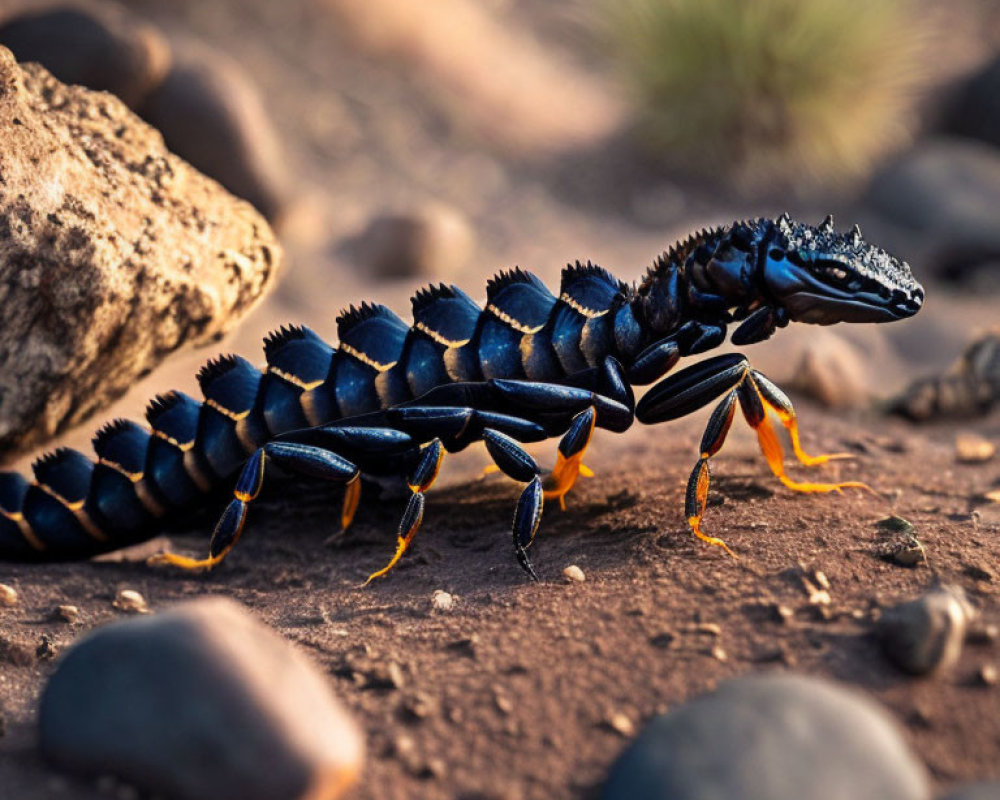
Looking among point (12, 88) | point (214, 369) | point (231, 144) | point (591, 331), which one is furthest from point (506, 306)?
point (231, 144)

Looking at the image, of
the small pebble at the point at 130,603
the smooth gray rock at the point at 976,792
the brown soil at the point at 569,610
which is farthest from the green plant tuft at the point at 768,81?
the smooth gray rock at the point at 976,792

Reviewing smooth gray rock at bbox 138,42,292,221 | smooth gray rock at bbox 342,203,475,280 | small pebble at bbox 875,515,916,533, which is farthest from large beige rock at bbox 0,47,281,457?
smooth gray rock at bbox 342,203,475,280

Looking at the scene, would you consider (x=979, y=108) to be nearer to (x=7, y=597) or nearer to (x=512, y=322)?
(x=512, y=322)

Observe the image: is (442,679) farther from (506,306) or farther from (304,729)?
(506,306)

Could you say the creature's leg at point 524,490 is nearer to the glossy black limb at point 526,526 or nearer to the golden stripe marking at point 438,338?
the glossy black limb at point 526,526

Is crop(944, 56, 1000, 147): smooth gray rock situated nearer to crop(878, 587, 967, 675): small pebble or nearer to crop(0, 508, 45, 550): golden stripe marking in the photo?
crop(878, 587, 967, 675): small pebble
